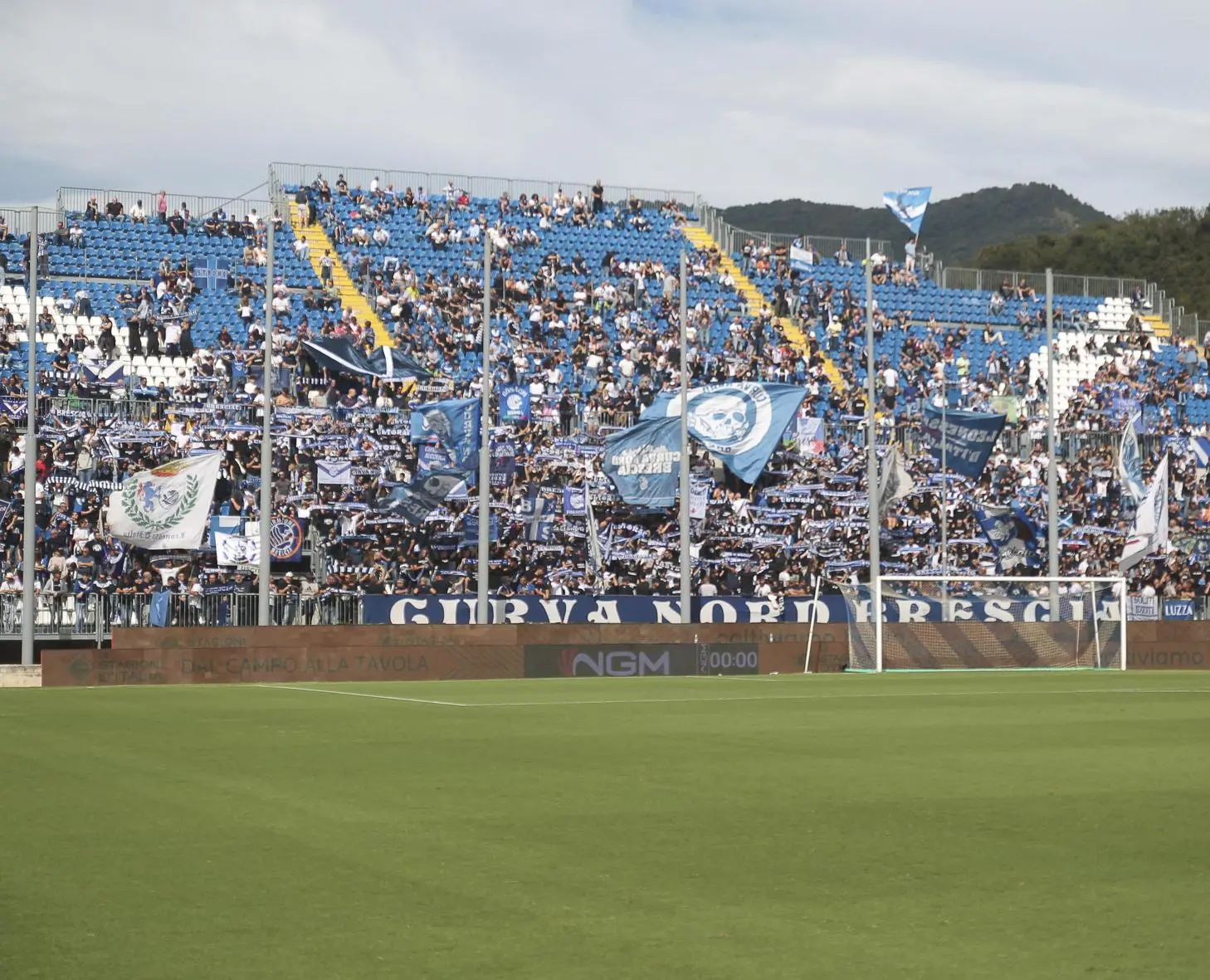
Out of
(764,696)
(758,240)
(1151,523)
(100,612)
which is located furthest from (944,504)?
(100,612)

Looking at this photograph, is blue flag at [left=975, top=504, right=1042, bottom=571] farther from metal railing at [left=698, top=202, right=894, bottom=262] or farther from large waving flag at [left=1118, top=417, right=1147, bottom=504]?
metal railing at [left=698, top=202, right=894, bottom=262]

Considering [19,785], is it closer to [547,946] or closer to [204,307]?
[547,946]

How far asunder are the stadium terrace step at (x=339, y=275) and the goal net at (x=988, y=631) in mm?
17442

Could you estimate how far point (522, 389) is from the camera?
4478cm

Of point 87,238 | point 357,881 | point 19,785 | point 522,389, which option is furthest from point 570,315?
point 357,881

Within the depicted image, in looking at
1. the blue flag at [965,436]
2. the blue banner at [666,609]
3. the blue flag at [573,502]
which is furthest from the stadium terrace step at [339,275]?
the blue flag at [965,436]

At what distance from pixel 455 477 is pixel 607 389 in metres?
7.72

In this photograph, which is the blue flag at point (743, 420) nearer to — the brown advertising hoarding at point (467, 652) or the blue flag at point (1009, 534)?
the blue flag at point (1009, 534)

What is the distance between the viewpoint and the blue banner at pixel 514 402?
44.5m

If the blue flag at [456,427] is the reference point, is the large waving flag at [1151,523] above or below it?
below

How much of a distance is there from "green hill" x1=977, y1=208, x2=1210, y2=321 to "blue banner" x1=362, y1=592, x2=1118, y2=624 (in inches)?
2911

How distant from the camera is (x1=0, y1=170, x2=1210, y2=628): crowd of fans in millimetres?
41250

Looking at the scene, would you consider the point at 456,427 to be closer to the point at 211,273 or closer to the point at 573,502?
the point at 573,502

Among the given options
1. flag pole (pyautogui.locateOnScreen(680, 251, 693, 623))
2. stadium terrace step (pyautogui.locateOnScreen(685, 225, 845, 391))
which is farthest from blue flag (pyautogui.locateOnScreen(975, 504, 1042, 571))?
flag pole (pyautogui.locateOnScreen(680, 251, 693, 623))
